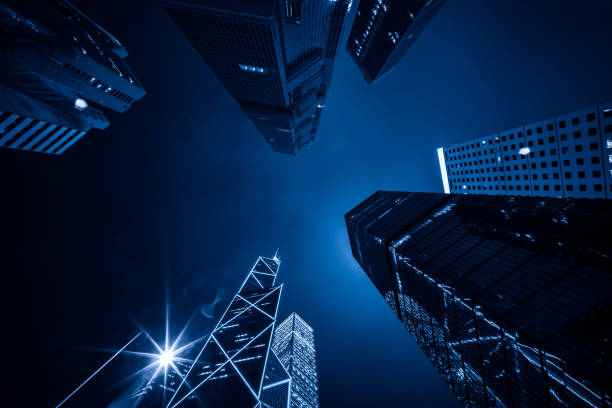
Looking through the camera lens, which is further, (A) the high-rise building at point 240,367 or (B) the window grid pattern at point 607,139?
(A) the high-rise building at point 240,367

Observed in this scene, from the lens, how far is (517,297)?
22859 mm

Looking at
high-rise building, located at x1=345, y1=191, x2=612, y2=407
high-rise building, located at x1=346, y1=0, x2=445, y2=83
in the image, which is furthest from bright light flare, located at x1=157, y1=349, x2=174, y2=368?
high-rise building, located at x1=346, y1=0, x2=445, y2=83

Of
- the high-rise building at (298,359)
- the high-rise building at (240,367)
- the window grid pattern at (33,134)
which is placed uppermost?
the window grid pattern at (33,134)

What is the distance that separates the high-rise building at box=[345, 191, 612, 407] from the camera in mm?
17219

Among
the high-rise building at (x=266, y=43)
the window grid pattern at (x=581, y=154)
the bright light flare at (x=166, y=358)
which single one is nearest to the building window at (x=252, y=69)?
the high-rise building at (x=266, y=43)

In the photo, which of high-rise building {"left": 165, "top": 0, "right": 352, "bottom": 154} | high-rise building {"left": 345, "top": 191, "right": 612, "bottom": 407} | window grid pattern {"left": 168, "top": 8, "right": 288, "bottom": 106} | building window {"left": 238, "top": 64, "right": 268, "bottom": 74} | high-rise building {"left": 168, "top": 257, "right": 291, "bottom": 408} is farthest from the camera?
high-rise building {"left": 168, "top": 257, "right": 291, "bottom": 408}

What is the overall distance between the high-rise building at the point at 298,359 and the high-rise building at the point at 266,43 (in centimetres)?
9525

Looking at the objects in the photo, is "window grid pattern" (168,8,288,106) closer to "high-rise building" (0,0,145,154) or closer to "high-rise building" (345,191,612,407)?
"high-rise building" (0,0,145,154)

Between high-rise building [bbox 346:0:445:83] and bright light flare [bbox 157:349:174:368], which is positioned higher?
high-rise building [bbox 346:0:445:83]

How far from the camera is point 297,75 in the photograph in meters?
53.8

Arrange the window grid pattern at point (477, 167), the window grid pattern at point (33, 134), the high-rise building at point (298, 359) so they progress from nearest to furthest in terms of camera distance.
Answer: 1. the window grid pattern at point (33, 134)
2. the window grid pattern at point (477, 167)
3. the high-rise building at point (298, 359)

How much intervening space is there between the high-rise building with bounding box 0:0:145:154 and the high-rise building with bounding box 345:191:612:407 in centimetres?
7055

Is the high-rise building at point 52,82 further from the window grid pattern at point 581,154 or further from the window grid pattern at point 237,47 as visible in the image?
the window grid pattern at point 581,154

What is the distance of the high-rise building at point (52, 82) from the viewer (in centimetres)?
4041
